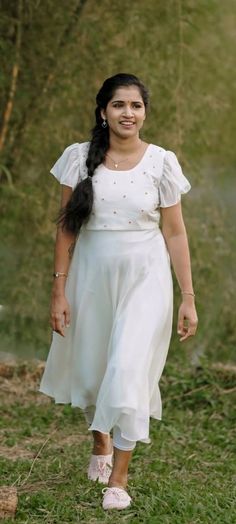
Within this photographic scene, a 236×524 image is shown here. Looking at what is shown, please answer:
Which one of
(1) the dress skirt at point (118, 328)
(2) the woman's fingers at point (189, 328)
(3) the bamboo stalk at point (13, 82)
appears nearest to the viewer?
(1) the dress skirt at point (118, 328)

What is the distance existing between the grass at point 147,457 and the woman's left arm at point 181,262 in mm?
541

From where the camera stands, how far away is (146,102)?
3674 millimetres

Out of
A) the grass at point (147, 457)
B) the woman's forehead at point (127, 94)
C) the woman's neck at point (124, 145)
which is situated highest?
the woman's forehead at point (127, 94)

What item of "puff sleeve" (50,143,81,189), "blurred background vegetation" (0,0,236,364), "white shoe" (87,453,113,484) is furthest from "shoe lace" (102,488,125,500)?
"blurred background vegetation" (0,0,236,364)

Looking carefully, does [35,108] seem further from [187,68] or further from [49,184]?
[187,68]

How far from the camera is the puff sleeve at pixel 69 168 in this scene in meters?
3.67

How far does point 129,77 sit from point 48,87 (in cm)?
218

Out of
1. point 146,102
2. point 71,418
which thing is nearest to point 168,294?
point 146,102

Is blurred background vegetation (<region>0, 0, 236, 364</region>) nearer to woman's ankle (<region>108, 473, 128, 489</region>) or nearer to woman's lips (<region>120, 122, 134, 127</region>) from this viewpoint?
woman's lips (<region>120, 122, 134, 127</region>)

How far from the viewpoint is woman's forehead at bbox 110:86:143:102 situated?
3.60 metres

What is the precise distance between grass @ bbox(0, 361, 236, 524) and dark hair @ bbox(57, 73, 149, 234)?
0.86 m

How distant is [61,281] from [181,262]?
0.39m

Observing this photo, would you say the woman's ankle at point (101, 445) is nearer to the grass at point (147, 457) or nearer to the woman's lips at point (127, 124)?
the grass at point (147, 457)

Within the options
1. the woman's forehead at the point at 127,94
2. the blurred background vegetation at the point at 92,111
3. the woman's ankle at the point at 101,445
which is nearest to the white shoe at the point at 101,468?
the woman's ankle at the point at 101,445
